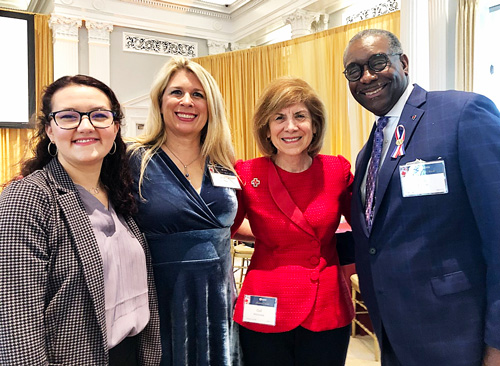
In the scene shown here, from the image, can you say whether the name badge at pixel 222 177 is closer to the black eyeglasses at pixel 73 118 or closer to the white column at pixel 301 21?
the black eyeglasses at pixel 73 118

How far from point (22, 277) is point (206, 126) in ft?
3.43

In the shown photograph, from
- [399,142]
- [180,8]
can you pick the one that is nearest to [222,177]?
[399,142]

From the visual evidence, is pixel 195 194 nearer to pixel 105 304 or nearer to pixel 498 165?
pixel 105 304

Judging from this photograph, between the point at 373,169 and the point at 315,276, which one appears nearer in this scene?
the point at 373,169

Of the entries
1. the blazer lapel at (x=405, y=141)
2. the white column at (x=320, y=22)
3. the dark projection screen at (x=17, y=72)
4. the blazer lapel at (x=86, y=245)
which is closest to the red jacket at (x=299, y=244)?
the blazer lapel at (x=405, y=141)

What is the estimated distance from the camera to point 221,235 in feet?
5.41

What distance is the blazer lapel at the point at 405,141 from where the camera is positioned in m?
1.26

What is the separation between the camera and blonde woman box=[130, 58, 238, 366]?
1.54 metres

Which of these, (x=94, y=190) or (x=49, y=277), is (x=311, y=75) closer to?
(x=94, y=190)

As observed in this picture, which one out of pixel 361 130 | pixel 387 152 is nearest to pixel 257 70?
pixel 361 130

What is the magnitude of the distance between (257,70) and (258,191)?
5.49 metres

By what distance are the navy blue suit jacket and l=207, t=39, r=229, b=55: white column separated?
7.63 m

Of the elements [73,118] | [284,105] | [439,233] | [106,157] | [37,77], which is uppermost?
[37,77]

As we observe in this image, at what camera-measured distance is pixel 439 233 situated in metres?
1.18
